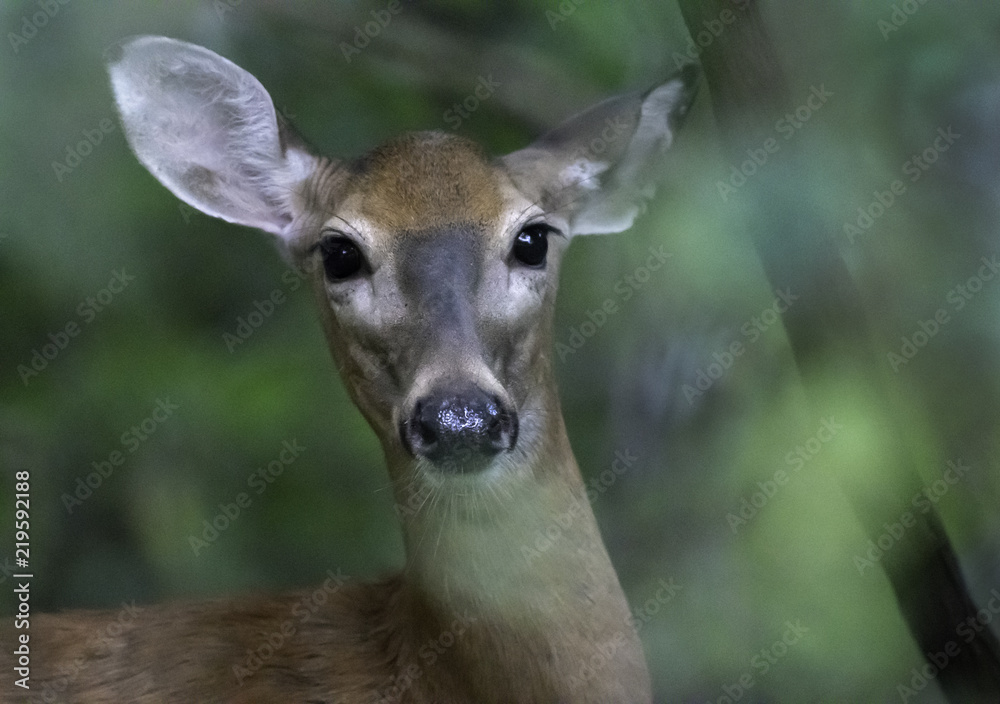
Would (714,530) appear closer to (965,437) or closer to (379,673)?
(965,437)

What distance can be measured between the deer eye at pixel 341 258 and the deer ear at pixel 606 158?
62cm

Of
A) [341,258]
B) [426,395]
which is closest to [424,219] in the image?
[341,258]

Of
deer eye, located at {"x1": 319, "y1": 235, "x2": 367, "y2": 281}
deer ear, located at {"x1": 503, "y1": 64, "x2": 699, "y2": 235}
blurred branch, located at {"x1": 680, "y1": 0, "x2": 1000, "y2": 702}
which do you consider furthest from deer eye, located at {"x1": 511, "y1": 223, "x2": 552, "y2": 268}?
blurred branch, located at {"x1": 680, "y1": 0, "x2": 1000, "y2": 702}

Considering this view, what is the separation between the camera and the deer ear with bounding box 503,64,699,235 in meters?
3.73

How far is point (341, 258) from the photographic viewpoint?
3.37 m

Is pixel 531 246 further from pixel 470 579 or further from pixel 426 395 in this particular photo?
pixel 470 579

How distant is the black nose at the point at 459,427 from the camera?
2.78 meters

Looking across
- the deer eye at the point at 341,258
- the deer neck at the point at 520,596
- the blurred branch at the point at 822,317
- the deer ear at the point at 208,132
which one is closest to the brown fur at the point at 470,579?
the deer neck at the point at 520,596

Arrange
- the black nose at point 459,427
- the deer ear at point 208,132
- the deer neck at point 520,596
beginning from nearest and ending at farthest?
the black nose at point 459,427, the deer neck at point 520,596, the deer ear at point 208,132

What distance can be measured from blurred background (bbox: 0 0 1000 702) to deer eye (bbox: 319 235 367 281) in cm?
107

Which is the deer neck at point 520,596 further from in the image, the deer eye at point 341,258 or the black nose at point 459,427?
the deer eye at point 341,258

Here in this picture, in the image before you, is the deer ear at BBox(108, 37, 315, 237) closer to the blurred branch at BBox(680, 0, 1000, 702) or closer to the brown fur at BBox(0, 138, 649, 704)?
the brown fur at BBox(0, 138, 649, 704)

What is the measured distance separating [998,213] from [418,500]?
1.95 metres

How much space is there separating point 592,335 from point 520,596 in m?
2.29
